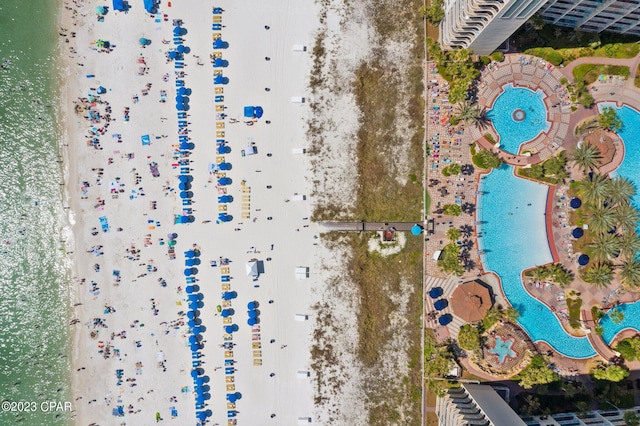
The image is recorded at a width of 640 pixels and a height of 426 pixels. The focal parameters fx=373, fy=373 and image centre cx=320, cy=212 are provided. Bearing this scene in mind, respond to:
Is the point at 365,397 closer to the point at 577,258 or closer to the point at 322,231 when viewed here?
the point at 322,231

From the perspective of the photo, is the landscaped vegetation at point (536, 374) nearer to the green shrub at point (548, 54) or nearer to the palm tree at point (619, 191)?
the palm tree at point (619, 191)

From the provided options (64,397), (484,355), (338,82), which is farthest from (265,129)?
(64,397)

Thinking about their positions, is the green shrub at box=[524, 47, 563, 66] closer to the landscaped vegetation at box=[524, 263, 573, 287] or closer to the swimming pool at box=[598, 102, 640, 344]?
the swimming pool at box=[598, 102, 640, 344]

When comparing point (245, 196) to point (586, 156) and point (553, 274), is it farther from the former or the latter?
point (586, 156)

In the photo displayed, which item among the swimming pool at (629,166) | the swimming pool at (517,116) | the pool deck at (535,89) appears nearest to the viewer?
the swimming pool at (629,166)

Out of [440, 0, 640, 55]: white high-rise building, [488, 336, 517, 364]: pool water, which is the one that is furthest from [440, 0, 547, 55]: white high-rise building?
[488, 336, 517, 364]: pool water

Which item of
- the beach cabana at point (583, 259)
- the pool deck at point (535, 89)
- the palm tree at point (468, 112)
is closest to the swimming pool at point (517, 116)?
the pool deck at point (535, 89)

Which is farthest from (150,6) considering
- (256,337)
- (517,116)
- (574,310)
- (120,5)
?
(574,310)
